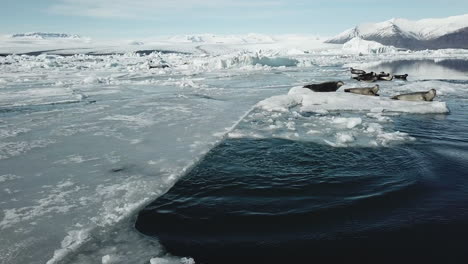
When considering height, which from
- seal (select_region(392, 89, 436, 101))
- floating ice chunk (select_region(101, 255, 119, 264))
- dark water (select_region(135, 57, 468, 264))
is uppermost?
seal (select_region(392, 89, 436, 101))

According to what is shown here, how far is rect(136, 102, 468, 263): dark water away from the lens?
9.25 feet

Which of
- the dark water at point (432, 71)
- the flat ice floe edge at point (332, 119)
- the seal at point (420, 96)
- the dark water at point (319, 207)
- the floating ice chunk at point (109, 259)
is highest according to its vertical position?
the dark water at point (432, 71)

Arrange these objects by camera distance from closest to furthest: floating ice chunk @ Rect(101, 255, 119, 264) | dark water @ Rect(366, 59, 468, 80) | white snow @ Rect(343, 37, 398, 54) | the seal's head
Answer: floating ice chunk @ Rect(101, 255, 119, 264), the seal's head, dark water @ Rect(366, 59, 468, 80), white snow @ Rect(343, 37, 398, 54)

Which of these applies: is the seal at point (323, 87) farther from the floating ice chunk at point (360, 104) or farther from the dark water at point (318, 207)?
the dark water at point (318, 207)

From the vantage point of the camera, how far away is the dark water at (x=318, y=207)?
2819 mm

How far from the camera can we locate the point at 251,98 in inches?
460

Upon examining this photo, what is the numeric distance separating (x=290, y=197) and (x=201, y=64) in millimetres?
30220

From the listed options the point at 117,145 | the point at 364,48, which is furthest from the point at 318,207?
the point at 364,48

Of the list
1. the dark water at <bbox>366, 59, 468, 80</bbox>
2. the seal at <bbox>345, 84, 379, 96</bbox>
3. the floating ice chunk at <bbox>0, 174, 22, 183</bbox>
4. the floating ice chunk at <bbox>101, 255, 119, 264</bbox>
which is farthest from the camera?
the dark water at <bbox>366, 59, 468, 80</bbox>

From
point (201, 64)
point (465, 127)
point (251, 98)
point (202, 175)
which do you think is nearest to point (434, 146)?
point (465, 127)

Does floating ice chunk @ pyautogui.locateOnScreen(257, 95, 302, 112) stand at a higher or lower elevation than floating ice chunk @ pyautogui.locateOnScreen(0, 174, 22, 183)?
higher

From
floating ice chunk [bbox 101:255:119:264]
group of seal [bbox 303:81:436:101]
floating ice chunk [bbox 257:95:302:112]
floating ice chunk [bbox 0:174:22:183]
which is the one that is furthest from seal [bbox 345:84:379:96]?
floating ice chunk [bbox 101:255:119:264]

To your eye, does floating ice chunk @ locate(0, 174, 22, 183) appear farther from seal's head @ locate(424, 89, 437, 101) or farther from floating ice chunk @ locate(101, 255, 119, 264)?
seal's head @ locate(424, 89, 437, 101)

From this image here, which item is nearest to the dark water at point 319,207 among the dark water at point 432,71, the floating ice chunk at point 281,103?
the floating ice chunk at point 281,103
